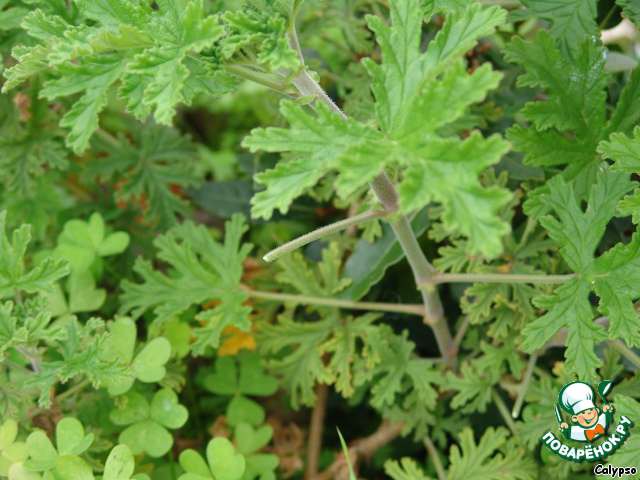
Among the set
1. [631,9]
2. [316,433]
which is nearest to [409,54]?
[631,9]

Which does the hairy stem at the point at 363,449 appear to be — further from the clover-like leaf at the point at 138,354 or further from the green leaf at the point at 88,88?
the green leaf at the point at 88,88

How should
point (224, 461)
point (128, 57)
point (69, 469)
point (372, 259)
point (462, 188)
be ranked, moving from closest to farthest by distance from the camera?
point (462, 188) < point (128, 57) < point (69, 469) < point (224, 461) < point (372, 259)

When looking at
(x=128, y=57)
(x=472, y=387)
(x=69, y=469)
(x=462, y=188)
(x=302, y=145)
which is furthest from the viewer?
(x=472, y=387)

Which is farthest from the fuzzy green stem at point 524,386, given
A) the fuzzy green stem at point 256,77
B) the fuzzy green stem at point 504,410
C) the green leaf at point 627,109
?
the fuzzy green stem at point 256,77

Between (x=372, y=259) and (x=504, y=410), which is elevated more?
(x=372, y=259)

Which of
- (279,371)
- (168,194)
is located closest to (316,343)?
(279,371)

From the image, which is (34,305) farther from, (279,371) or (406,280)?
(406,280)

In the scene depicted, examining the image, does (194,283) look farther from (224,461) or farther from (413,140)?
(413,140)

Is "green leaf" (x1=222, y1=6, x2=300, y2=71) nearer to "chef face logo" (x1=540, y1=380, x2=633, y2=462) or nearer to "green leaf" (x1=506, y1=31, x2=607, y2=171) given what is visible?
"green leaf" (x1=506, y1=31, x2=607, y2=171)
